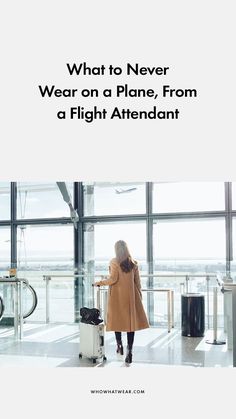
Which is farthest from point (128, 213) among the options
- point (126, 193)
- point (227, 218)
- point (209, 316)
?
point (209, 316)

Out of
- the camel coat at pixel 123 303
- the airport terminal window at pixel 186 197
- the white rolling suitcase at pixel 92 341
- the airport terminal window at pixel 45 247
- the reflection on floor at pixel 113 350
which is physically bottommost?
the reflection on floor at pixel 113 350

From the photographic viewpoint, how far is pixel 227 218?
6.88m

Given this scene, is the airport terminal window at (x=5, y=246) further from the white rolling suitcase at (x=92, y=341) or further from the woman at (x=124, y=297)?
the woman at (x=124, y=297)

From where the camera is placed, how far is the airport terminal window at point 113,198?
24.1ft

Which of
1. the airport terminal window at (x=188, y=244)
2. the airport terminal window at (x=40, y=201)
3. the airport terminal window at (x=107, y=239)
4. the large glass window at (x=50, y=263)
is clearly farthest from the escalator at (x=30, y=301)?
the airport terminal window at (x=188, y=244)

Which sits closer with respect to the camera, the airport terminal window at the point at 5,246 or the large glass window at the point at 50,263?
the large glass window at the point at 50,263

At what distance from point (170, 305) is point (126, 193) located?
1934 mm

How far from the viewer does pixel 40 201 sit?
26.2ft

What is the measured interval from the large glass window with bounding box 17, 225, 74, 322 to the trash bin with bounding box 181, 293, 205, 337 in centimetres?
196

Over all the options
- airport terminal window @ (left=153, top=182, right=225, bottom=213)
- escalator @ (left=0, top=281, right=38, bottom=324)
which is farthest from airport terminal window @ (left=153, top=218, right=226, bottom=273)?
escalator @ (left=0, top=281, right=38, bottom=324)

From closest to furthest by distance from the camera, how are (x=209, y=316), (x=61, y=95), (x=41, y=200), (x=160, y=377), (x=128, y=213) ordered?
(x=61, y=95), (x=160, y=377), (x=209, y=316), (x=128, y=213), (x=41, y=200)

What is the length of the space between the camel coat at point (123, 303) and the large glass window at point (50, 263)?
9.52 feet

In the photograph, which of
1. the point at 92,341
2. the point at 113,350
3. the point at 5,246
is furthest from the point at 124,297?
the point at 5,246

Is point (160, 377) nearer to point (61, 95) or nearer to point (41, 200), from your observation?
point (61, 95)
